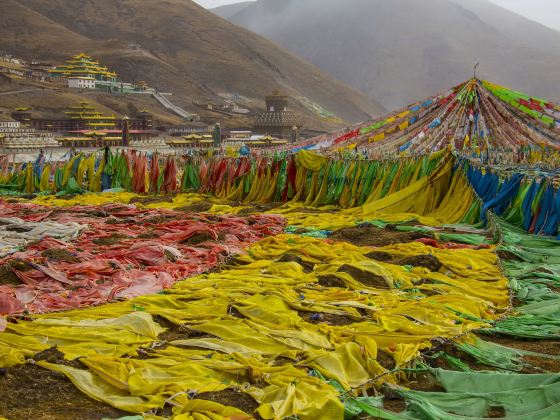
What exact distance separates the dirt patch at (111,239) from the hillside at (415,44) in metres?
95.9

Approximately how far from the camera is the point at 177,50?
93.4 meters

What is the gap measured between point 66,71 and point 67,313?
62.9m

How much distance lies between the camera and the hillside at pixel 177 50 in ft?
260

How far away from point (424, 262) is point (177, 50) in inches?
3529

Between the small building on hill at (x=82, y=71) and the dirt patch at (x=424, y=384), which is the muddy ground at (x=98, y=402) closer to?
the dirt patch at (x=424, y=384)

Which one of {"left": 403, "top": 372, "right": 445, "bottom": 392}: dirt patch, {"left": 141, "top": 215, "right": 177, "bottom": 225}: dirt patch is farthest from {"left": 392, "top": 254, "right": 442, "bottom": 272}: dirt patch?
{"left": 141, "top": 215, "right": 177, "bottom": 225}: dirt patch

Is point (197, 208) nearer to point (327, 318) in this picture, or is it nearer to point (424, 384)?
point (327, 318)

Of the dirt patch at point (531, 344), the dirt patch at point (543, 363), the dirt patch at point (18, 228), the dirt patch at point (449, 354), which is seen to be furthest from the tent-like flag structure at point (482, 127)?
the dirt patch at point (543, 363)

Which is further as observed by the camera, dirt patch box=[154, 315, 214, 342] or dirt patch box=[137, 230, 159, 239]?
dirt patch box=[137, 230, 159, 239]

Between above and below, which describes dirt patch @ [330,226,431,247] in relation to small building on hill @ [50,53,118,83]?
below

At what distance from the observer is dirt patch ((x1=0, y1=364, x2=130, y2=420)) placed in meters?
4.00

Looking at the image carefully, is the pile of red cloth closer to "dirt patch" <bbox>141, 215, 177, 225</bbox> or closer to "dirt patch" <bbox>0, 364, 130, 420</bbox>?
"dirt patch" <bbox>141, 215, 177, 225</bbox>

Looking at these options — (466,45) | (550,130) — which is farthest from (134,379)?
(466,45)

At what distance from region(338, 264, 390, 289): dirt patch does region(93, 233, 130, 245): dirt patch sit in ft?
10.8
